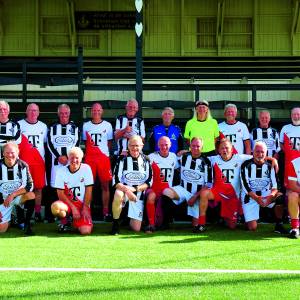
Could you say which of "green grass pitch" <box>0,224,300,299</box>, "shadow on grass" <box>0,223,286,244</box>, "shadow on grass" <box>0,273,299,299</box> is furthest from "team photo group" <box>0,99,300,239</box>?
"shadow on grass" <box>0,273,299,299</box>

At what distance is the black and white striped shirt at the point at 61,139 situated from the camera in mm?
8359

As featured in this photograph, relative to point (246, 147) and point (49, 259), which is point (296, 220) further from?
point (49, 259)

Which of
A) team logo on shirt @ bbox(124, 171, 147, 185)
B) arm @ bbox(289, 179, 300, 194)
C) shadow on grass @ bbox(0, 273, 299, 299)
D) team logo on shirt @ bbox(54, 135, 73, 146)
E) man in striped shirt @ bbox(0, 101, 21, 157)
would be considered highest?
man in striped shirt @ bbox(0, 101, 21, 157)

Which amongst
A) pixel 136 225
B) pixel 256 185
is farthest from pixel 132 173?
pixel 256 185

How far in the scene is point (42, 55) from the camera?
16.3 metres

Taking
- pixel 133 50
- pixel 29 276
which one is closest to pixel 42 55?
pixel 133 50

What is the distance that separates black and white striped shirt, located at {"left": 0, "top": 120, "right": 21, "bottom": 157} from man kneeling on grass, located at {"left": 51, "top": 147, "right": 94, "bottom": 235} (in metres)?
0.99

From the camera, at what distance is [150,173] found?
762 centimetres

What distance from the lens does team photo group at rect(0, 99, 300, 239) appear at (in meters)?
7.38

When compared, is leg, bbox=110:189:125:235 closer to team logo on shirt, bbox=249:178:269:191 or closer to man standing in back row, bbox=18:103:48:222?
man standing in back row, bbox=18:103:48:222

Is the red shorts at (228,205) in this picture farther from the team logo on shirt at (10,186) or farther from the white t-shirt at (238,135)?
the team logo on shirt at (10,186)

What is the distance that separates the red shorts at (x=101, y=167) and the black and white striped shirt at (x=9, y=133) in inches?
40.1

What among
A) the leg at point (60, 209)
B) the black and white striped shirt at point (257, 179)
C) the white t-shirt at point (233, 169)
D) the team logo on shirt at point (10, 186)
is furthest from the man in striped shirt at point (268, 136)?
the team logo on shirt at point (10, 186)

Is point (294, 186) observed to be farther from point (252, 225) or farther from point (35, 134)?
point (35, 134)
